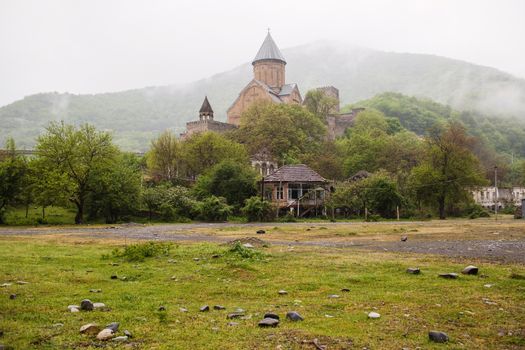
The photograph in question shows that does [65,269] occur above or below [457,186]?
below

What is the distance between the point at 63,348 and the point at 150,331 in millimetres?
1125

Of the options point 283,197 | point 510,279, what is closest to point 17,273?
point 510,279

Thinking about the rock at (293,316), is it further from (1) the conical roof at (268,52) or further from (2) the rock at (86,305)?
(1) the conical roof at (268,52)

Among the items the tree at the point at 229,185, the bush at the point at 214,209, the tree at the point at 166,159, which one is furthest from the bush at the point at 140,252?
the tree at the point at 166,159

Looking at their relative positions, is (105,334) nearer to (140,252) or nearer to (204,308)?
(204,308)

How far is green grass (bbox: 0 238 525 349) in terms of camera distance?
638 centimetres

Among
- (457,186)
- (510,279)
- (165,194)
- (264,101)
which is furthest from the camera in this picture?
(264,101)

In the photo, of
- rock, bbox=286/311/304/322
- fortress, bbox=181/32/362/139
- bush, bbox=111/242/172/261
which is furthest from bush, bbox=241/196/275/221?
fortress, bbox=181/32/362/139

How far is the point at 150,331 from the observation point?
670 cm

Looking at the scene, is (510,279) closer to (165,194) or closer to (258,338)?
(258,338)

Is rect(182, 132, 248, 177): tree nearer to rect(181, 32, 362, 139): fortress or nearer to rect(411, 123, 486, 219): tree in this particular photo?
rect(411, 123, 486, 219): tree

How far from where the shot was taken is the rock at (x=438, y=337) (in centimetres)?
624

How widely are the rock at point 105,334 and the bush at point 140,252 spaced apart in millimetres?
7767

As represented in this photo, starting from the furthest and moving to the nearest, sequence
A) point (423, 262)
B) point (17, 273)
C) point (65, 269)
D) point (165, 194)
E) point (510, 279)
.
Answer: point (165, 194) → point (423, 262) → point (65, 269) → point (17, 273) → point (510, 279)
